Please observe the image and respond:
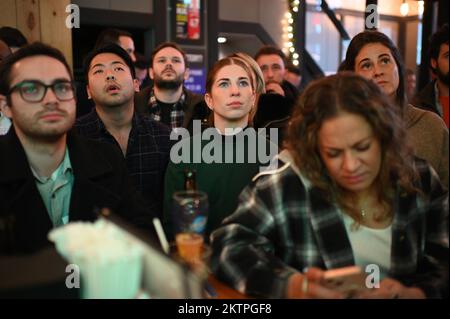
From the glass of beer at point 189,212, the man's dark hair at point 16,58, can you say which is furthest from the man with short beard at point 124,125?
the glass of beer at point 189,212

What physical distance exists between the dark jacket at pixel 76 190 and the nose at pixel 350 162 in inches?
31.2

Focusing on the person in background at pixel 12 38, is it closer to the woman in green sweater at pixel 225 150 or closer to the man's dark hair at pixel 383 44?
the woman in green sweater at pixel 225 150

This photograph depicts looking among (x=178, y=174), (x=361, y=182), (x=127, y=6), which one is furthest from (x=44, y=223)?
(x=127, y=6)

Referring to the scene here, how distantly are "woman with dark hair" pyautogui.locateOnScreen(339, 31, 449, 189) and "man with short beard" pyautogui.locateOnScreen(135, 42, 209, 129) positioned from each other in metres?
1.58

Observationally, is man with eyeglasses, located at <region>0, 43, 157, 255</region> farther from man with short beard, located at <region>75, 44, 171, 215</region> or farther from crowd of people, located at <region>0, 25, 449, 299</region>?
man with short beard, located at <region>75, 44, 171, 215</region>

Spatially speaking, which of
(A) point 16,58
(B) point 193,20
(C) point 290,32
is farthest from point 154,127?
(C) point 290,32

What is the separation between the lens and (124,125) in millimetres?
2625

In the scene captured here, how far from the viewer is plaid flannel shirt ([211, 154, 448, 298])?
1.41 metres

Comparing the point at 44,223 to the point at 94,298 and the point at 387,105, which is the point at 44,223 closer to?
the point at 94,298

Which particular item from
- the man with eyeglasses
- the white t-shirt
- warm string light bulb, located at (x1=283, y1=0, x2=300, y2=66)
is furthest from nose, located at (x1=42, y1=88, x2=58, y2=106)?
warm string light bulb, located at (x1=283, y1=0, x2=300, y2=66)

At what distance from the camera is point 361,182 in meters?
1.40

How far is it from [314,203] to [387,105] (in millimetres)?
382

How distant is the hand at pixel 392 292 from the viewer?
1236mm

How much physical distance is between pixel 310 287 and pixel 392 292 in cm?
24
